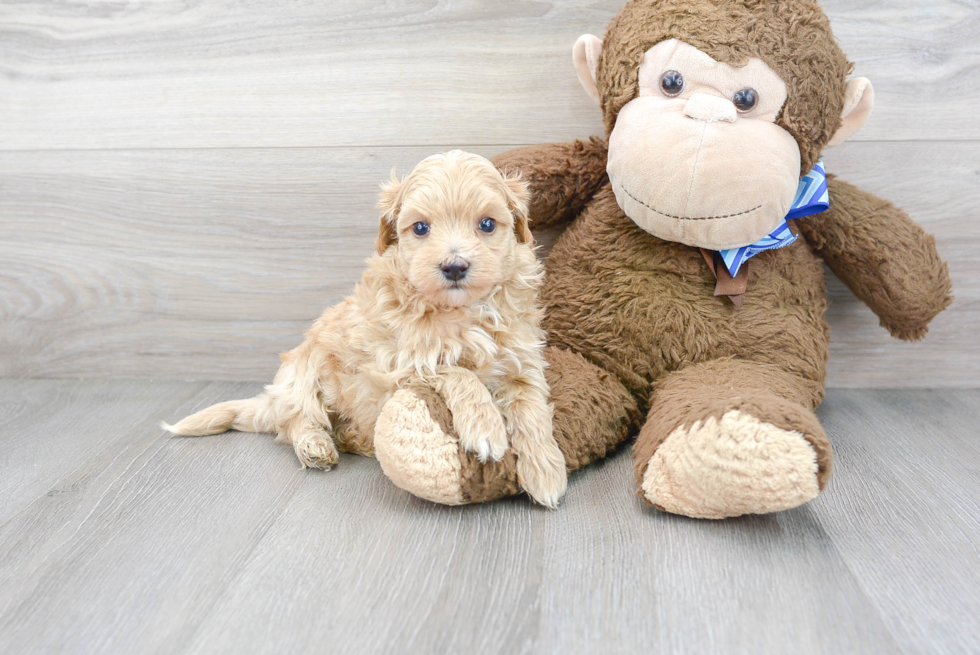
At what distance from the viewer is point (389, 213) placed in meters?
1.26

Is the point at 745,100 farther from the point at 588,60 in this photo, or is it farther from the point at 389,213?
the point at 389,213

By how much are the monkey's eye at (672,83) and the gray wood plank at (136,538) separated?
1.04 metres

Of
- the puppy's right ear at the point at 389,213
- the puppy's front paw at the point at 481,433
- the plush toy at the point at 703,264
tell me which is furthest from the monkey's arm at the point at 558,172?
the puppy's front paw at the point at 481,433

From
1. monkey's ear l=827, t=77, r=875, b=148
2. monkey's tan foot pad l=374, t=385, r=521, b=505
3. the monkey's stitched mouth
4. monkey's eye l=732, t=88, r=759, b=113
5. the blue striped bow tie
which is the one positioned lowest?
monkey's tan foot pad l=374, t=385, r=521, b=505

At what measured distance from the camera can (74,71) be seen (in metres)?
1.77

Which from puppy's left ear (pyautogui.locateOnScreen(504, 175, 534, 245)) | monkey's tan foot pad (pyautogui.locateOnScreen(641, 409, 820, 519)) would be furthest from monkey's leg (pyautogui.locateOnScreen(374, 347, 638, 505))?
puppy's left ear (pyautogui.locateOnScreen(504, 175, 534, 245))

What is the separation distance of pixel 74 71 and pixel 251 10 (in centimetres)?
50

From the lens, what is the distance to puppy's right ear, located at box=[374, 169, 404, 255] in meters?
1.25

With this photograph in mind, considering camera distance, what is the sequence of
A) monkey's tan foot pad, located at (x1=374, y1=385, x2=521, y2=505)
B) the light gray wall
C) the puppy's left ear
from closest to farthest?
monkey's tan foot pad, located at (x1=374, y1=385, x2=521, y2=505) → the puppy's left ear → the light gray wall

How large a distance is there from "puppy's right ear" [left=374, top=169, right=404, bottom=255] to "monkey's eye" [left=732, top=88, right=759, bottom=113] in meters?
0.64

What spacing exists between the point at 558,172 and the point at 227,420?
0.93 metres

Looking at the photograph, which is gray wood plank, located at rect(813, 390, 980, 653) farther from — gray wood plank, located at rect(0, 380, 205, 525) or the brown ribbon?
gray wood plank, located at rect(0, 380, 205, 525)

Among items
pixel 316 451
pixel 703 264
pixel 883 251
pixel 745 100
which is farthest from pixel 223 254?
pixel 883 251

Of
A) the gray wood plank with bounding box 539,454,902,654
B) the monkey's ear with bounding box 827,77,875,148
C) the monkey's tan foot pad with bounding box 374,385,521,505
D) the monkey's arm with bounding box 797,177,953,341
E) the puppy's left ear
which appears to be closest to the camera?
the gray wood plank with bounding box 539,454,902,654
